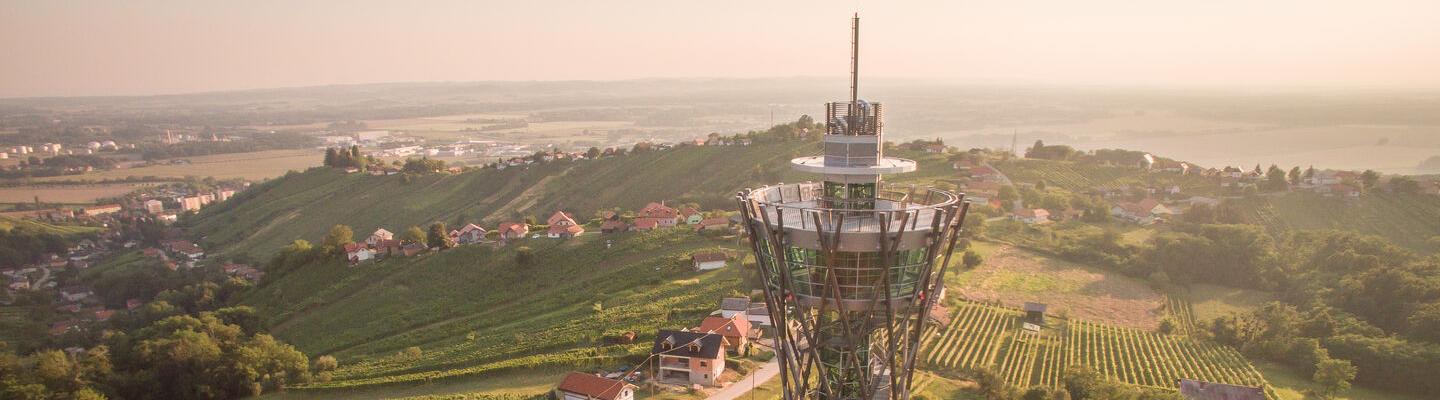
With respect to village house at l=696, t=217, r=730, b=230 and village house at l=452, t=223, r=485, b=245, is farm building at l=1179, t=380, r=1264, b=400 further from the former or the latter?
village house at l=452, t=223, r=485, b=245

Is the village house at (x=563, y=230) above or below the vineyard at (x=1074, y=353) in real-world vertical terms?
above

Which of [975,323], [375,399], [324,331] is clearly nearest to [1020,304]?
[975,323]

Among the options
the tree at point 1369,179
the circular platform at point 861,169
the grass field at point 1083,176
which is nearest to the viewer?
the circular platform at point 861,169

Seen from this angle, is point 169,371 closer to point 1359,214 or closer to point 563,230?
point 563,230

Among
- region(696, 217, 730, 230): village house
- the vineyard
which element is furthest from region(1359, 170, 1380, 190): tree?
region(696, 217, 730, 230): village house

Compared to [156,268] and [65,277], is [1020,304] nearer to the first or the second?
[156,268]

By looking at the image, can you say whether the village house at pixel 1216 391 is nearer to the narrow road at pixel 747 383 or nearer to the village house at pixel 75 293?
the narrow road at pixel 747 383

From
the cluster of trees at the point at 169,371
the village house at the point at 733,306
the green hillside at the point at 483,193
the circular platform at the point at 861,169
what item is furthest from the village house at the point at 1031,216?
the cluster of trees at the point at 169,371
